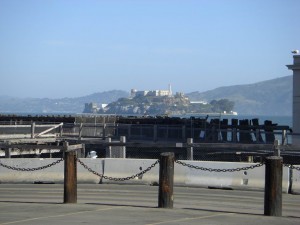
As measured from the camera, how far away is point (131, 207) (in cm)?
1666

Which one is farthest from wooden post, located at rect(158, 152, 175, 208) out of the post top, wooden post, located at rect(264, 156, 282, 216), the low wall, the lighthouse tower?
the post top

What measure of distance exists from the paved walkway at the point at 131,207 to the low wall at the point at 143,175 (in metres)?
0.48

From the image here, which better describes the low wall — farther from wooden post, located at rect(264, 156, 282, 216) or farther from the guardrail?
wooden post, located at rect(264, 156, 282, 216)

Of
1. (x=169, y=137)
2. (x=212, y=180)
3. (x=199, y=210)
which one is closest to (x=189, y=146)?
(x=212, y=180)

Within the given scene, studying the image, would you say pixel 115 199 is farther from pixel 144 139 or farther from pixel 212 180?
pixel 144 139

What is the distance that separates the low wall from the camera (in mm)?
21734

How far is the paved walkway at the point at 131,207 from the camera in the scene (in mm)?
14328

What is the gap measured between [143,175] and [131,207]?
651 cm

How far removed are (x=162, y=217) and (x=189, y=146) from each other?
361 inches

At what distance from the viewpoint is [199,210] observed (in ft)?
53.4

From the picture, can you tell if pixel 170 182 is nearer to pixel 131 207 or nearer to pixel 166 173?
pixel 166 173

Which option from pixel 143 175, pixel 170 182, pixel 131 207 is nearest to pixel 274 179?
pixel 170 182

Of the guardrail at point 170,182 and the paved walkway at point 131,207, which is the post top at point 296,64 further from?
the guardrail at point 170,182

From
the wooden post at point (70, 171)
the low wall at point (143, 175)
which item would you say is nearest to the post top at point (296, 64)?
the low wall at point (143, 175)
